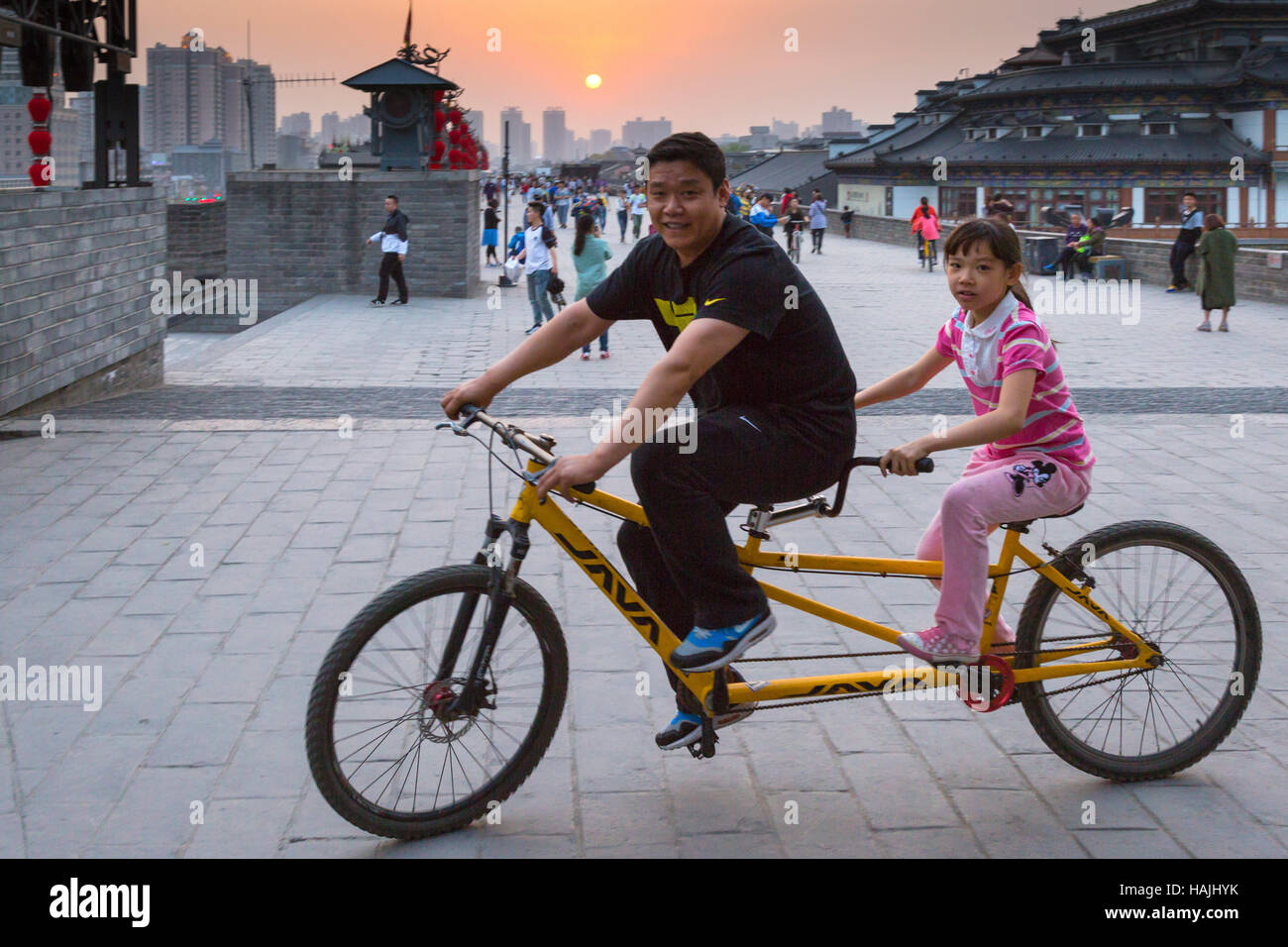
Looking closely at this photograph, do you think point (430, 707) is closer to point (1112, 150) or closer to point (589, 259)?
point (589, 259)

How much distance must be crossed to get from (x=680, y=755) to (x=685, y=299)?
1.47 metres

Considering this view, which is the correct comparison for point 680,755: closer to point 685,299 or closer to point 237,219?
point 685,299

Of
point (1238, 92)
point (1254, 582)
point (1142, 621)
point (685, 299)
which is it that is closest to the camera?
point (685, 299)

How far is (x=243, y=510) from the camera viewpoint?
763cm

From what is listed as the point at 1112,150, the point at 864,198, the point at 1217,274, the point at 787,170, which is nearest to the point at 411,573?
the point at 1217,274

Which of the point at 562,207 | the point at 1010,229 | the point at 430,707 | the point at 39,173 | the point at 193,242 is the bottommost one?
the point at 430,707

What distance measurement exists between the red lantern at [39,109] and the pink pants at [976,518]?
10265 mm

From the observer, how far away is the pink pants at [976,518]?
3.79 meters

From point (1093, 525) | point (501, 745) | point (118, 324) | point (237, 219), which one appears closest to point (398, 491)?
point (1093, 525)

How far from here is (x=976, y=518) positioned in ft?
12.4

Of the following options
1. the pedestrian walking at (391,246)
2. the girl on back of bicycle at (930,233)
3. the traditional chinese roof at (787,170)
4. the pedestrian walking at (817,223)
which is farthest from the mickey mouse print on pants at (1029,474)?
the traditional chinese roof at (787,170)

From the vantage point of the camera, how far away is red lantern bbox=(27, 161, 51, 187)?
1116cm

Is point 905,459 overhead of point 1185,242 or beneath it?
beneath

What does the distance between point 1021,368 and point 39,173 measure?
9.61 m
